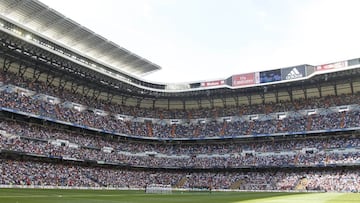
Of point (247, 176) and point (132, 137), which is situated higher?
point (132, 137)

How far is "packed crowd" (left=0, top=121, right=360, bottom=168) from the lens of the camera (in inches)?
2290

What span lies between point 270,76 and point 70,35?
38391mm

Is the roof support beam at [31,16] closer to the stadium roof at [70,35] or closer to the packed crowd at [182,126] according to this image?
the stadium roof at [70,35]

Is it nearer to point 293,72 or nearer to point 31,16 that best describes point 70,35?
point 31,16

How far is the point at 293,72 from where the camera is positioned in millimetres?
67125

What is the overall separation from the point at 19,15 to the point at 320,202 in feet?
166

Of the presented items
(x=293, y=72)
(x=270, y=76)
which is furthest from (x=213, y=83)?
(x=293, y=72)

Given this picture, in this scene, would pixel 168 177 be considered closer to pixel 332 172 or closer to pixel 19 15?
pixel 332 172

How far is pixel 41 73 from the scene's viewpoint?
213 ft

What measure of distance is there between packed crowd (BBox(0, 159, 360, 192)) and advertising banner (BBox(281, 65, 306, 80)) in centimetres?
1792

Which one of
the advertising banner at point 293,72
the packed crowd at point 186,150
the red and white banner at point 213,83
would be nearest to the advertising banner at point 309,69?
the advertising banner at point 293,72

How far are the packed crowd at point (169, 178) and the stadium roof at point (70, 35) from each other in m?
20.6

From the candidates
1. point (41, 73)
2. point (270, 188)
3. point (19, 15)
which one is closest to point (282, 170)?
point (270, 188)

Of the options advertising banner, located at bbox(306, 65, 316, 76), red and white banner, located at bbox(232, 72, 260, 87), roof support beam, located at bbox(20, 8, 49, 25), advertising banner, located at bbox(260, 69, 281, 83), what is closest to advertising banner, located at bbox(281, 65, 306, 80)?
advertising banner, located at bbox(306, 65, 316, 76)
